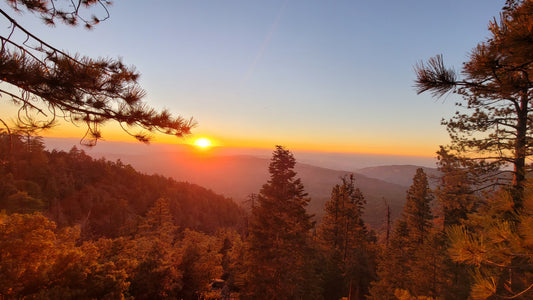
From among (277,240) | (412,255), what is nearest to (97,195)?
(277,240)

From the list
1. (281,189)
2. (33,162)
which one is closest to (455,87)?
(281,189)

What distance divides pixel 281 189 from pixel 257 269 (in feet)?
16.1

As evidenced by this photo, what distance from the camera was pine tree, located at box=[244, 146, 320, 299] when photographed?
11461 mm

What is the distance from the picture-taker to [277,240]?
11.8 meters

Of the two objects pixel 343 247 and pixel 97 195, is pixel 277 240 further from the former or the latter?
pixel 97 195

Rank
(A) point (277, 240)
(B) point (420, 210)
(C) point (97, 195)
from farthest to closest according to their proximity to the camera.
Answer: (C) point (97, 195) < (B) point (420, 210) < (A) point (277, 240)

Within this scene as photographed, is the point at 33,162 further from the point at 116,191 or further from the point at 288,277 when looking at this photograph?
the point at 288,277

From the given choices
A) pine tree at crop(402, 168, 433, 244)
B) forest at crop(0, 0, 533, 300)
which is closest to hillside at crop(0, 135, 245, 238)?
forest at crop(0, 0, 533, 300)

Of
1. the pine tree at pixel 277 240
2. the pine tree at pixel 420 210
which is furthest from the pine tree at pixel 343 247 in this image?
the pine tree at pixel 277 240

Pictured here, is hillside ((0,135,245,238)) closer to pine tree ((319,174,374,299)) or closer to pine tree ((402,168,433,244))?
pine tree ((319,174,374,299))

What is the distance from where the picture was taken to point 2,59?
87.5 inches

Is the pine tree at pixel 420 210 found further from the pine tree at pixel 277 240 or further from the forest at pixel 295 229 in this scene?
the pine tree at pixel 277 240

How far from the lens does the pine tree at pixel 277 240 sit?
1146cm

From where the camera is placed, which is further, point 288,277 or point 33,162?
point 33,162
